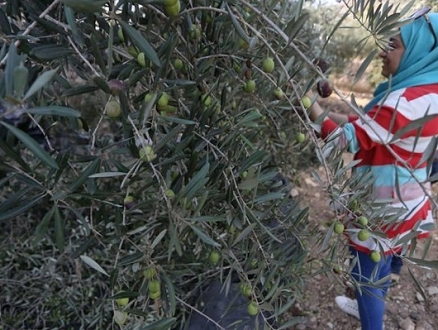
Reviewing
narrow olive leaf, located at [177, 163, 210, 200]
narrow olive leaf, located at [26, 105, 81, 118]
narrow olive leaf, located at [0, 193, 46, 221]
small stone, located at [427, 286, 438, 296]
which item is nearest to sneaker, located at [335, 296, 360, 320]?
small stone, located at [427, 286, 438, 296]

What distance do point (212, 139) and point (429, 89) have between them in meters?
0.87

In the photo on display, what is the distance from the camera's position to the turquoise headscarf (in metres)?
1.43

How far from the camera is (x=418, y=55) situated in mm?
1466

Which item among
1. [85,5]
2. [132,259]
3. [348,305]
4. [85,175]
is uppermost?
[85,5]

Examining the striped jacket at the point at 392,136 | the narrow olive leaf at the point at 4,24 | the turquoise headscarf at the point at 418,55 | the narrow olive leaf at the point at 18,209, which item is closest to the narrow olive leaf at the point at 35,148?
the narrow olive leaf at the point at 18,209

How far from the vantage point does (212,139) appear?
99 centimetres

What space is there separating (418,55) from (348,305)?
4.51 feet

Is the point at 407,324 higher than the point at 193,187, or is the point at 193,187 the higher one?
the point at 193,187

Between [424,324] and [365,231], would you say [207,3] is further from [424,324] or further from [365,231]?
[424,324]

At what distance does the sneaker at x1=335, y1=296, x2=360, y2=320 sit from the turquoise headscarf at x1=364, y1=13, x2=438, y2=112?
126 centimetres

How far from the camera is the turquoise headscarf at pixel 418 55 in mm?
1431

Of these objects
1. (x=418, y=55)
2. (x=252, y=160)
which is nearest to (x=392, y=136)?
(x=418, y=55)

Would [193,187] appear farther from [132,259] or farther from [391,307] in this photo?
[391,307]

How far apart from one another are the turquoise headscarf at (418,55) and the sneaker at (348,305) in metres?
1.26
